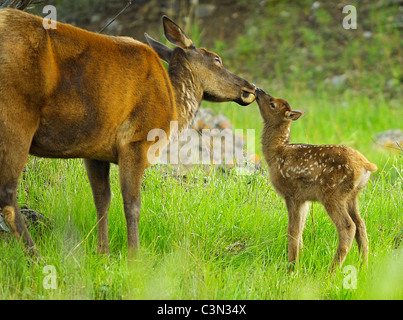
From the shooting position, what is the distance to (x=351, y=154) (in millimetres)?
5207

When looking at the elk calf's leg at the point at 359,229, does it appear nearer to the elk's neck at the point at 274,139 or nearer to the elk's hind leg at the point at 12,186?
the elk's neck at the point at 274,139

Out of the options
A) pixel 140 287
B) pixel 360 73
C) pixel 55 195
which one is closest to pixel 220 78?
pixel 55 195

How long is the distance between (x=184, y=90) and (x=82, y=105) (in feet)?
3.57

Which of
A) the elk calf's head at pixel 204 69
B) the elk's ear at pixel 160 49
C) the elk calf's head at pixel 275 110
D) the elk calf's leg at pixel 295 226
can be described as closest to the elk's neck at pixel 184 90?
the elk calf's head at pixel 204 69

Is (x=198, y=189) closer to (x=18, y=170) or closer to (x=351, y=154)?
(x=351, y=154)

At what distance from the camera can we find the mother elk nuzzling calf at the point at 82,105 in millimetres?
4434

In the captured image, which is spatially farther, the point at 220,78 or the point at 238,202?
the point at 238,202

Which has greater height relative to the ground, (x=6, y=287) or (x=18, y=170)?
(x=18, y=170)

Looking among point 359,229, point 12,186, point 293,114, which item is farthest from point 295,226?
point 12,186

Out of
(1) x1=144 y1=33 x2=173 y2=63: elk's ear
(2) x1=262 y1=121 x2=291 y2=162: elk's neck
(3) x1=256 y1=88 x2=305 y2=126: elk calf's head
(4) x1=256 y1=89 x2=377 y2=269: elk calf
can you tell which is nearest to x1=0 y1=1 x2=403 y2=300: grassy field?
(4) x1=256 y1=89 x2=377 y2=269: elk calf

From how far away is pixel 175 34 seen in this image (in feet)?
18.6

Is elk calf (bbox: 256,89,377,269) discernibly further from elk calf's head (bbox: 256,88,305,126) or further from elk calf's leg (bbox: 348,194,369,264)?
elk calf's head (bbox: 256,88,305,126)

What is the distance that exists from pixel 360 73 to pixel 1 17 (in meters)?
9.06

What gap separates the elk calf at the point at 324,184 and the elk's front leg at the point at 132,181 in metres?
1.16
